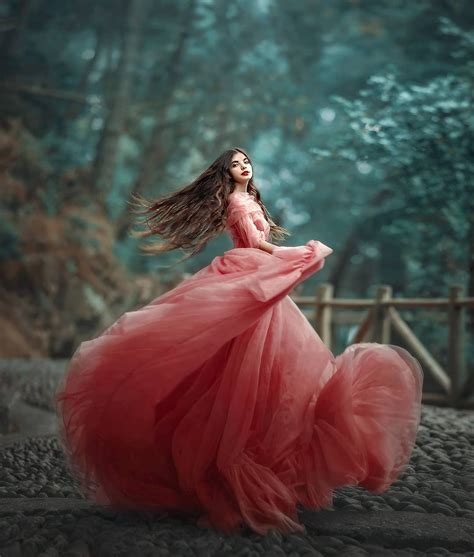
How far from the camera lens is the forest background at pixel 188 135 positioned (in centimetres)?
959

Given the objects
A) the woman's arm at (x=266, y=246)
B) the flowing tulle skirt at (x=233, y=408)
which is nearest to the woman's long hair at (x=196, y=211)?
the woman's arm at (x=266, y=246)

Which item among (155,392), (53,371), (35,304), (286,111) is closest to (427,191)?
(286,111)

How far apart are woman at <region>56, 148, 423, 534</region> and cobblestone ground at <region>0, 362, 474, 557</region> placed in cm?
8

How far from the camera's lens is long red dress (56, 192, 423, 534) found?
6.95 ft

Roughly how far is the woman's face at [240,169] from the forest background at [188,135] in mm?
5906

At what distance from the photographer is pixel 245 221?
8.00 ft

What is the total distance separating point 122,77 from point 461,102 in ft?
19.3

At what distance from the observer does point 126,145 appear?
10977 millimetres

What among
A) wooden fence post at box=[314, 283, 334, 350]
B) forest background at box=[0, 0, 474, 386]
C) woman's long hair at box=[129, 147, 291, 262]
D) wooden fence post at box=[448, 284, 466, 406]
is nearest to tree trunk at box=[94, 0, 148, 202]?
forest background at box=[0, 0, 474, 386]

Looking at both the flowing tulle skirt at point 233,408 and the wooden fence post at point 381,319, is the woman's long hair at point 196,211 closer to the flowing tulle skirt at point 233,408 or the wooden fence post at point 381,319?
the flowing tulle skirt at point 233,408

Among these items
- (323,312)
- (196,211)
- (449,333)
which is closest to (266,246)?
(196,211)

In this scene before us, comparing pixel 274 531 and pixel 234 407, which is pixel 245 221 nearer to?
pixel 234 407

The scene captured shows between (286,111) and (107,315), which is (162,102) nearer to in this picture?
(286,111)

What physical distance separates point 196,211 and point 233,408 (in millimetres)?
847
